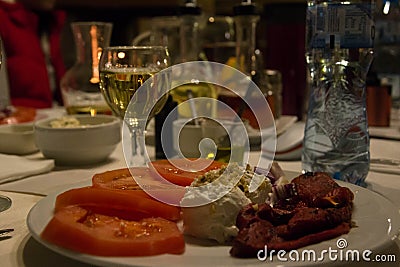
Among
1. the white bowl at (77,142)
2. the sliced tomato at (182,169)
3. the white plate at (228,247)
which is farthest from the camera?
the white bowl at (77,142)

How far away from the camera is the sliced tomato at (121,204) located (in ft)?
2.08

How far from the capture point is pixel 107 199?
64 cm

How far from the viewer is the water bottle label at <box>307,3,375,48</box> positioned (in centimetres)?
87

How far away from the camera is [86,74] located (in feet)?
4.83

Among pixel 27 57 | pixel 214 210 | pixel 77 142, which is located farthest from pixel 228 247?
pixel 27 57

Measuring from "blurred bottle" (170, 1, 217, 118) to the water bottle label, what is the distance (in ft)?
1.26

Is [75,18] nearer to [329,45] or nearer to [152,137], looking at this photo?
[152,137]

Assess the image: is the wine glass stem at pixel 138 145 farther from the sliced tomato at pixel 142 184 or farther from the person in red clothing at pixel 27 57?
the person in red clothing at pixel 27 57

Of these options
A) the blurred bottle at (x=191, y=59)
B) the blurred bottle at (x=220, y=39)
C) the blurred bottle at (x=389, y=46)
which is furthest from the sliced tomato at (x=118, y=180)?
the blurred bottle at (x=389, y=46)

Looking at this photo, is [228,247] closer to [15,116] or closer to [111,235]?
[111,235]

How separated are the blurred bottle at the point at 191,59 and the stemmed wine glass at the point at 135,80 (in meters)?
0.25

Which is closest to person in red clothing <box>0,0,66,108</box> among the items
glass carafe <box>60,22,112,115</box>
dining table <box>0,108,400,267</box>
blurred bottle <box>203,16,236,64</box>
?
blurred bottle <box>203,16,236,64</box>

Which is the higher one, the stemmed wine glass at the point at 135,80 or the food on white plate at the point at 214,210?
the stemmed wine glass at the point at 135,80

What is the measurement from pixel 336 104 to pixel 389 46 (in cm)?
99
